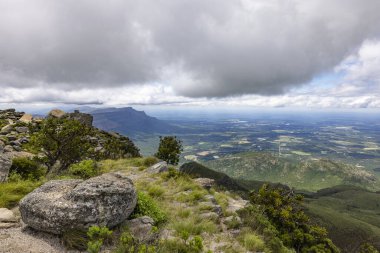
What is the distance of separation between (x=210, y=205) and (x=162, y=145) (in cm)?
3666

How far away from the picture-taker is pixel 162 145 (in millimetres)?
51688

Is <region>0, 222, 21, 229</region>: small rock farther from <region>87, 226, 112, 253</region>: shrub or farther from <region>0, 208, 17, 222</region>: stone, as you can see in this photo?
<region>87, 226, 112, 253</region>: shrub

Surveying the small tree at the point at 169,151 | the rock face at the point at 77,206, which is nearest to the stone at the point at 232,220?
the rock face at the point at 77,206

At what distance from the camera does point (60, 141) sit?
26.7m

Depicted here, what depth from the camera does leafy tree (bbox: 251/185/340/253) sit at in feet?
70.4

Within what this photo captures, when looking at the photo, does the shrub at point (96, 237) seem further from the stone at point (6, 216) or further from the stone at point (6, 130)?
the stone at point (6, 130)

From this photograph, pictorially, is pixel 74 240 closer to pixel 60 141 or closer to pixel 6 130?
pixel 60 141

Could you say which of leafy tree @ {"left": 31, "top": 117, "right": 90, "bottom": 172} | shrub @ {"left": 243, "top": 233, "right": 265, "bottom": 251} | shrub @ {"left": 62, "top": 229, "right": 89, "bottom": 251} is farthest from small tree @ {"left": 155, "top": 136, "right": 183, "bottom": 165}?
shrub @ {"left": 62, "top": 229, "right": 89, "bottom": 251}

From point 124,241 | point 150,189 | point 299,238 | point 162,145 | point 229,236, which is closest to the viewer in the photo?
point 124,241

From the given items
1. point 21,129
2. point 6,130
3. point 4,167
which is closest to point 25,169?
point 4,167

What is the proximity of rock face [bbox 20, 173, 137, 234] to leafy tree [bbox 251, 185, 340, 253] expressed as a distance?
13.9 m

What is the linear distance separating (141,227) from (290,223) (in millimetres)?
17140

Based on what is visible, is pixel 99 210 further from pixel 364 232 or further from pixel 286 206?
pixel 364 232

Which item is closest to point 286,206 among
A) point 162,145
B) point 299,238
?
point 299,238
